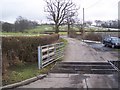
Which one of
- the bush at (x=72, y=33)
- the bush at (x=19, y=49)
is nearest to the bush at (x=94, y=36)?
the bush at (x=72, y=33)

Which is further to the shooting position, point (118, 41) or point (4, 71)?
point (118, 41)

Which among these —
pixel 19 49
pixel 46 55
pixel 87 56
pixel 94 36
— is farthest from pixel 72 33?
pixel 19 49

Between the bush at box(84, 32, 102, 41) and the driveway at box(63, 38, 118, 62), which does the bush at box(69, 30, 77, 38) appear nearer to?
the bush at box(84, 32, 102, 41)

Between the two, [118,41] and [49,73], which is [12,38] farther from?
[118,41]

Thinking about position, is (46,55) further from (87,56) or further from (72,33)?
(72,33)

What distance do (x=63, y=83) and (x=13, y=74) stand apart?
7.94ft

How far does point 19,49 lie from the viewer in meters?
15.7

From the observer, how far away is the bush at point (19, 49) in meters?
14.2

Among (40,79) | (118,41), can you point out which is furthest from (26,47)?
(118,41)

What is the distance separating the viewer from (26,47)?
54.0 feet

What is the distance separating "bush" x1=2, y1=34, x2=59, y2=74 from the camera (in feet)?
46.8

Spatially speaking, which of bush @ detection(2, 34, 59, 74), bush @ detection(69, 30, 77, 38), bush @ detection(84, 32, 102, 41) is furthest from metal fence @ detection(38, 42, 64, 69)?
bush @ detection(69, 30, 77, 38)

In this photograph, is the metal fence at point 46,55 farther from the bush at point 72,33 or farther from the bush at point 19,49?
the bush at point 72,33

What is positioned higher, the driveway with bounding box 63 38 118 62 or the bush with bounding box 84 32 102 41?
the bush with bounding box 84 32 102 41
